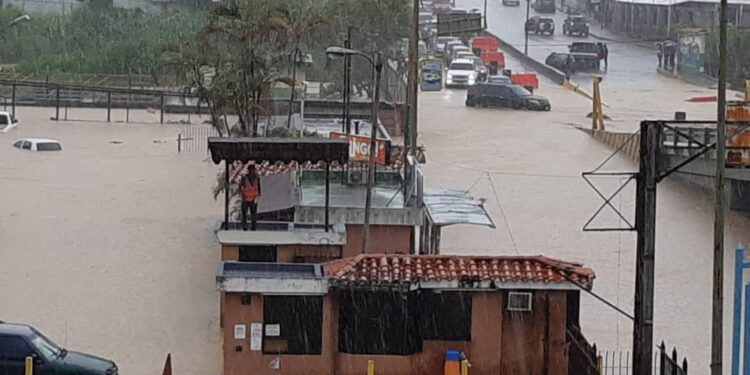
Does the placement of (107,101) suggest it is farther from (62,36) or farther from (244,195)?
(244,195)

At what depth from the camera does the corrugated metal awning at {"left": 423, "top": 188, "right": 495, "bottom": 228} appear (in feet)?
60.5

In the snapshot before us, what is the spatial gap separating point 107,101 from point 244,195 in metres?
32.3

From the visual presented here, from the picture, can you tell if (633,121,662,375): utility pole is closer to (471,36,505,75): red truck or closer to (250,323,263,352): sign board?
(250,323,263,352): sign board

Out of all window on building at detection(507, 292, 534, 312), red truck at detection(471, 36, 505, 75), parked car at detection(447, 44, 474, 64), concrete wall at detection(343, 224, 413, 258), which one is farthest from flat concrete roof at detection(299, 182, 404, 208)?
parked car at detection(447, 44, 474, 64)

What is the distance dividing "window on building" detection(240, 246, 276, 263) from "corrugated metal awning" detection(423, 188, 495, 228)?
2.61m

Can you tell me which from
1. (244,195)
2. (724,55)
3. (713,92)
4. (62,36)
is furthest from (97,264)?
(62,36)

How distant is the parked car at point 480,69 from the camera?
50.5m

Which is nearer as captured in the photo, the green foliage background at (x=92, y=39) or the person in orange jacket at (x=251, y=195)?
the person in orange jacket at (x=251, y=195)

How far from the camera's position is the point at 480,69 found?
170 feet

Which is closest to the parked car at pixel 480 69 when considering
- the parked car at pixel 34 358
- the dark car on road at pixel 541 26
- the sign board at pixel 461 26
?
the sign board at pixel 461 26

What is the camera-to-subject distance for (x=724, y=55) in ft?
40.2

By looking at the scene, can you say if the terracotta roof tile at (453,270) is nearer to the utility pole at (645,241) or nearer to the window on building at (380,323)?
the window on building at (380,323)

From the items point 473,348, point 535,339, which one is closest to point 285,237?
point 473,348

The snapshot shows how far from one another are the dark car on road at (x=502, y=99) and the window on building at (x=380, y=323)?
31854 mm
